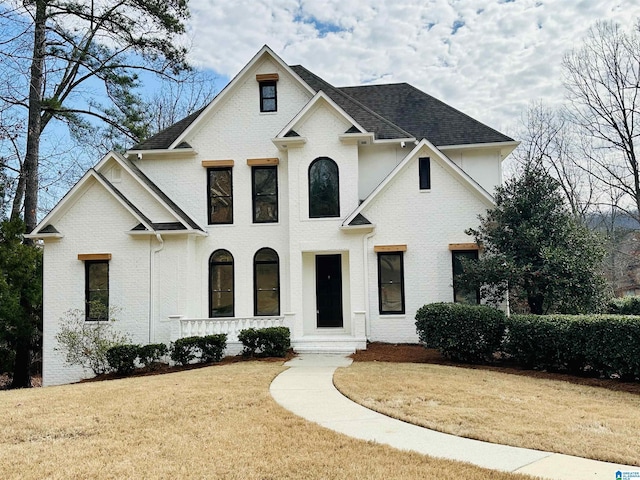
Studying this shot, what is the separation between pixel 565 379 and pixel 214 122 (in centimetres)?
1346

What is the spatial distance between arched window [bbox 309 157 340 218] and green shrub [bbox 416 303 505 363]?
528cm

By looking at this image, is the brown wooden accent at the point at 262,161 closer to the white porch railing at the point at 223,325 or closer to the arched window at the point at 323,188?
the arched window at the point at 323,188

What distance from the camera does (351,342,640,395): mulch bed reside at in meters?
10.5

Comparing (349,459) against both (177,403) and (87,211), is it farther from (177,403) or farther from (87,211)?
(87,211)

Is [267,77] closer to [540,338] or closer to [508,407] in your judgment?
[540,338]

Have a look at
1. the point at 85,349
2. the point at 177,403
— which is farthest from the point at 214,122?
the point at 177,403

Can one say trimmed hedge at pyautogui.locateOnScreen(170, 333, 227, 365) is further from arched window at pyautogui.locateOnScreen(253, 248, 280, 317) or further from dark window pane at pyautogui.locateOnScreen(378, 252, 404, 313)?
dark window pane at pyautogui.locateOnScreen(378, 252, 404, 313)

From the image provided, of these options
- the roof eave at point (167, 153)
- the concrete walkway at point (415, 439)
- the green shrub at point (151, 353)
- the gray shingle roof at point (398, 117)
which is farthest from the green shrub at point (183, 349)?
the gray shingle roof at point (398, 117)

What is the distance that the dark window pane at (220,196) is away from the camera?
58.0 ft

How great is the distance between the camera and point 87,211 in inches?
628

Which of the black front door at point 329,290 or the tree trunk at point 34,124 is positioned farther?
the tree trunk at point 34,124

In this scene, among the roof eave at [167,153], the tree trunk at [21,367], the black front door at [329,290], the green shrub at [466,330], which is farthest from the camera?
the roof eave at [167,153]

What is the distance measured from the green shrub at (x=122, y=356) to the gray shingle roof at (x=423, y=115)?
39.8 ft

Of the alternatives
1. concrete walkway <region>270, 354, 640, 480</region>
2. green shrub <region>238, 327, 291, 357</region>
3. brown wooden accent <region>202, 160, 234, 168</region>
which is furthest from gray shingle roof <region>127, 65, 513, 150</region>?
concrete walkway <region>270, 354, 640, 480</region>
